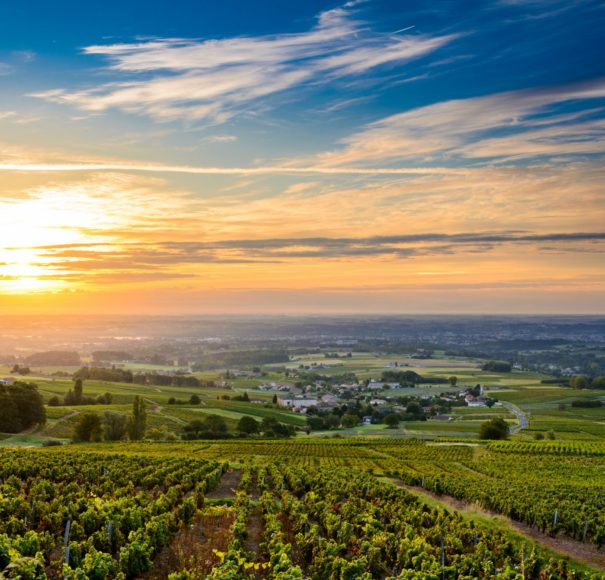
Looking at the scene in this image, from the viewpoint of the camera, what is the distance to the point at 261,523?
27062 mm

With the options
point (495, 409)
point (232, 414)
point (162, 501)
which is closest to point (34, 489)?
point (162, 501)

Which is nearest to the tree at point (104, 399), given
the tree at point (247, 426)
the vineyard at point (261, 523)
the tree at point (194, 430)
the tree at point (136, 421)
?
the tree at point (194, 430)

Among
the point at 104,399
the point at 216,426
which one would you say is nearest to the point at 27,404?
the point at 216,426

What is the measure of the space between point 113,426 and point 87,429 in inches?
266

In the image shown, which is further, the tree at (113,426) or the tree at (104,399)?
the tree at (104,399)

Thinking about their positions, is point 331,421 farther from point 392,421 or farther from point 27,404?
point 27,404

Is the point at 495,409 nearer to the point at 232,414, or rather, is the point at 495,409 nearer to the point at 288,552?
the point at 232,414

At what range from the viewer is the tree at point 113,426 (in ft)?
270

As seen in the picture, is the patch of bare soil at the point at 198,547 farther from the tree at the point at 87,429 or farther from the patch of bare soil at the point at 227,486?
the tree at the point at 87,429

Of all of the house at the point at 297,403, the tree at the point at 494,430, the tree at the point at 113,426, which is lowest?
the house at the point at 297,403

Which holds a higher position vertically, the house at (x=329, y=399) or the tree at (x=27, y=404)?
the tree at (x=27, y=404)

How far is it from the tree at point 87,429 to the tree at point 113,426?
5132 millimetres

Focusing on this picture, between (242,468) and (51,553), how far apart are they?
1033 inches

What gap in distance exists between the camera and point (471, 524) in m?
28.2
